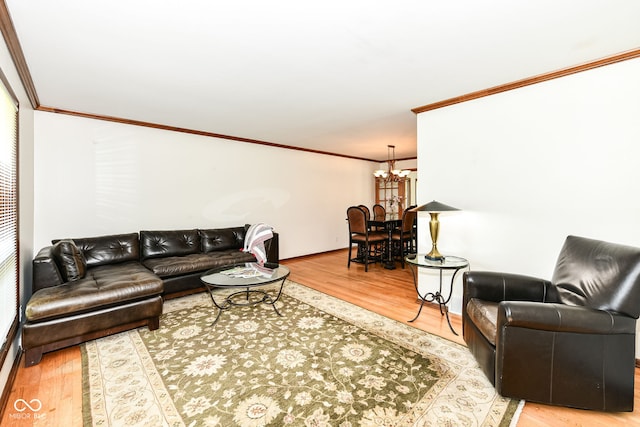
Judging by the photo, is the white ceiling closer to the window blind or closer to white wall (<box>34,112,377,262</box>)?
the window blind

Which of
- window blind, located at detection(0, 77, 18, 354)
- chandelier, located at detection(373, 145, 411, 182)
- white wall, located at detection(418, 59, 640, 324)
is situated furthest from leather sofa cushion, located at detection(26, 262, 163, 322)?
chandelier, located at detection(373, 145, 411, 182)

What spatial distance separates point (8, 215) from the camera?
7.40 feet

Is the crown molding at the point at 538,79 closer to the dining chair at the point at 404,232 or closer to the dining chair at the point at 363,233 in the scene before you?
the dining chair at the point at 363,233

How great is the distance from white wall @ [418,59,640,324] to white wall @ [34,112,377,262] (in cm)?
322

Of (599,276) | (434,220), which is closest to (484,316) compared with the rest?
(599,276)

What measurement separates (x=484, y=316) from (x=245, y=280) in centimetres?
218

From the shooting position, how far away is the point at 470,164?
10.3 ft

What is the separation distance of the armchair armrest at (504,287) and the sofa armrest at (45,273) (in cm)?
371

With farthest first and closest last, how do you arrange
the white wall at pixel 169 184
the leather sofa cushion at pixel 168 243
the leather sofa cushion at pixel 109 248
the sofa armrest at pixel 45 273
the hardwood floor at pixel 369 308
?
the leather sofa cushion at pixel 168 243 → the white wall at pixel 169 184 → the leather sofa cushion at pixel 109 248 → the sofa armrest at pixel 45 273 → the hardwood floor at pixel 369 308

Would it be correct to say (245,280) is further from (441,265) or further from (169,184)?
(169,184)

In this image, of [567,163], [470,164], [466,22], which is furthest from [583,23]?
[470,164]

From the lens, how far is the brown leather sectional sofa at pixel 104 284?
2307 millimetres

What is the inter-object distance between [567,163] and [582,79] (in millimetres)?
712

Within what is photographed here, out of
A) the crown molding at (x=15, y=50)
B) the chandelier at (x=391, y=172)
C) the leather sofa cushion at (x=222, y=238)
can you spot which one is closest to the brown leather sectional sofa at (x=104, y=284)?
the leather sofa cushion at (x=222, y=238)
